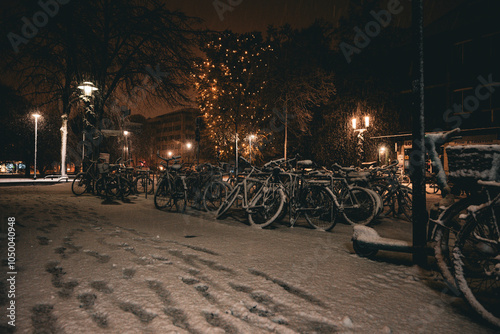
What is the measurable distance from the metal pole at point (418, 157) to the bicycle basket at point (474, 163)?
513 mm

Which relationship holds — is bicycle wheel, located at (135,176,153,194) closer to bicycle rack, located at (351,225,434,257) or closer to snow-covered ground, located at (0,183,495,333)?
snow-covered ground, located at (0,183,495,333)

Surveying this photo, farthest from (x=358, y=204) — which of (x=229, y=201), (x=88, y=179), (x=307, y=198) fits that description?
(x=88, y=179)

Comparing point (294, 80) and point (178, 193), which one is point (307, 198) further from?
point (294, 80)

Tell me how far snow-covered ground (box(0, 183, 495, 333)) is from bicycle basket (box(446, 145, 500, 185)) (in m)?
1.05

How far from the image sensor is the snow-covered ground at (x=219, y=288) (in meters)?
1.92

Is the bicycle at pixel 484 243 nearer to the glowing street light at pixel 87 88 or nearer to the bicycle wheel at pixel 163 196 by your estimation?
the bicycle wheel at pixel 163 196

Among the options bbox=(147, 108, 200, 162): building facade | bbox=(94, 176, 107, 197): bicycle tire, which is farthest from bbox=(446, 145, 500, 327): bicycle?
bbox=(147, 108, 200, 162): building facade

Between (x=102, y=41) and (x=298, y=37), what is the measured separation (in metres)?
17.5

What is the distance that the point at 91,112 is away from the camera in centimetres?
1193

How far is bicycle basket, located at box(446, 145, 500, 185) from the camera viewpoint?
222 centimetres

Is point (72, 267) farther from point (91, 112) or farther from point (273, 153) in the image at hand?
point (273, 153)

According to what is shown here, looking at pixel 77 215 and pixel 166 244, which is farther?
pixel 77 215

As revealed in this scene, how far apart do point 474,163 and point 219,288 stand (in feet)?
8.03

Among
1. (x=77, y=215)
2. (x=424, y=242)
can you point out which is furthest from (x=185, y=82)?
(x=424, y=242)
